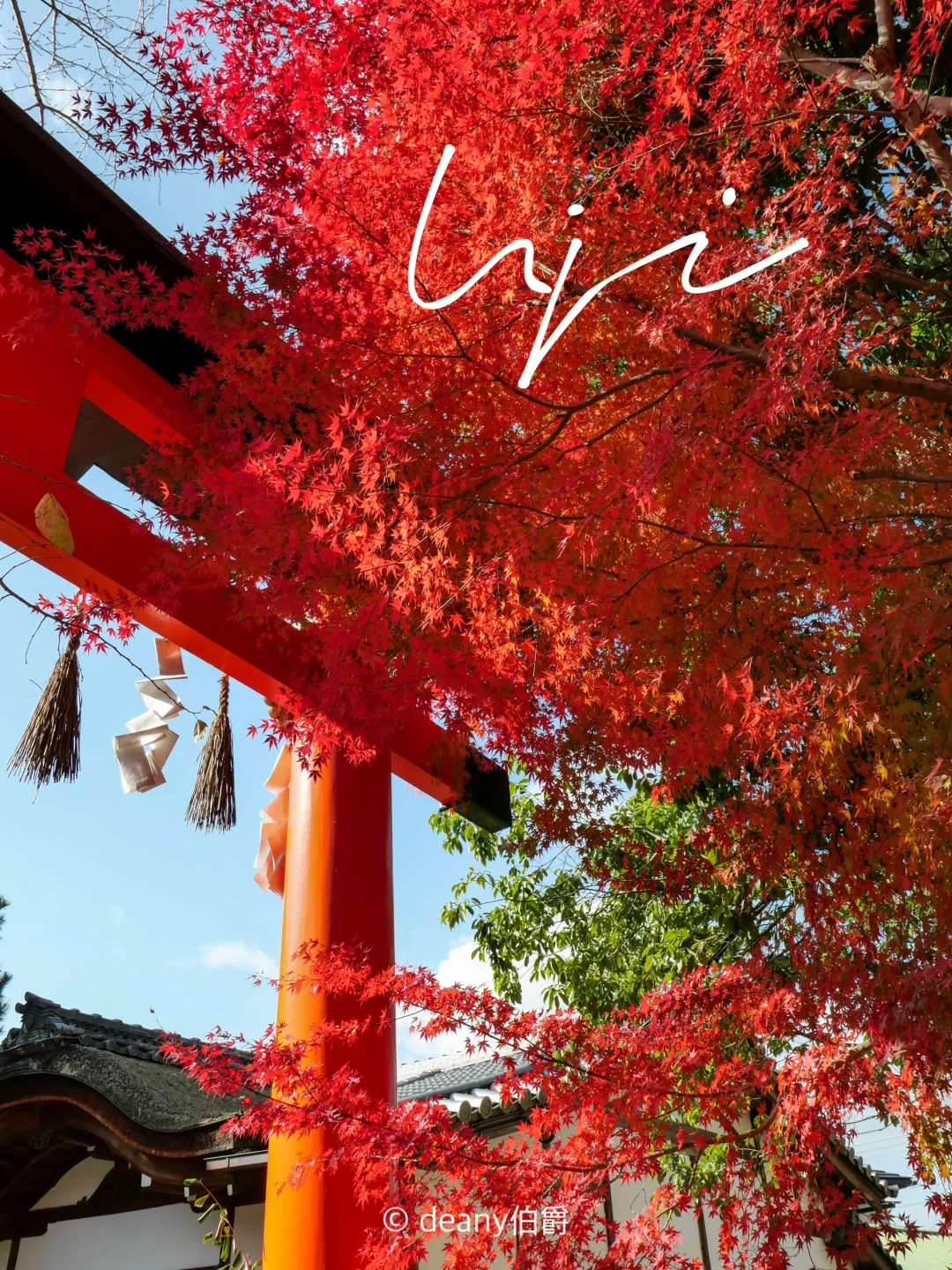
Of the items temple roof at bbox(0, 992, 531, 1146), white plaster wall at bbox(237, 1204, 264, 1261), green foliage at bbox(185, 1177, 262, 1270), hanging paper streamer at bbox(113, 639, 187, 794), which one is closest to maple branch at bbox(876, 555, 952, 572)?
temple roof at bbox(0, 992, 531, 1146)

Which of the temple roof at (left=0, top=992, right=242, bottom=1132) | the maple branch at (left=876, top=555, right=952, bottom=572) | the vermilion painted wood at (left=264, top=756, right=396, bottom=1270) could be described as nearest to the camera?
the maple branch at (left=876, top=555, right=952, bottom=572)

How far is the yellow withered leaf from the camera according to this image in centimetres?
348

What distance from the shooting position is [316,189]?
4.75 m

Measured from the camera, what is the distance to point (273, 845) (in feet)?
17.6

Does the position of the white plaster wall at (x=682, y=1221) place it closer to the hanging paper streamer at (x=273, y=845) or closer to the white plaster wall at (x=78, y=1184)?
the white plaster wall at (x=78, y=1184)

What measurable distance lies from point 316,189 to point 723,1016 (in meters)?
4.27

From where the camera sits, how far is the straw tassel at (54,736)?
4.84 metres

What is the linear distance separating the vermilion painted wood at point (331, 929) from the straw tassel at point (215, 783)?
1.00m

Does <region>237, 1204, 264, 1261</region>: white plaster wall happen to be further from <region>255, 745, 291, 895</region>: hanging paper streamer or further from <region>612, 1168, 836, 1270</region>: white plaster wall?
<region>612, 1168, 836, 1270</region>: white plaster wall

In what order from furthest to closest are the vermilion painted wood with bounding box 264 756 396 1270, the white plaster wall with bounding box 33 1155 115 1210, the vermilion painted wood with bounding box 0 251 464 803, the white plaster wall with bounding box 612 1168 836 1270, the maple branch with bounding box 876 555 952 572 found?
the white plaster wall with bounding box 612 1168 836 1270 < the white plaster wall with bounding box 33 1155 115 1210 < the vermilion painted wood with bounding box 264 756 396 1270 < the vermilion painted wood with bounding box 0 251 464 803 < the maple branch with bounding box 876 555 952 572

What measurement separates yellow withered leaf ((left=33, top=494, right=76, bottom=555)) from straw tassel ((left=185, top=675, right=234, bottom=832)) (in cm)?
250

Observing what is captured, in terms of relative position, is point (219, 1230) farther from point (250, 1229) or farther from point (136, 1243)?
point (136, 1243)
